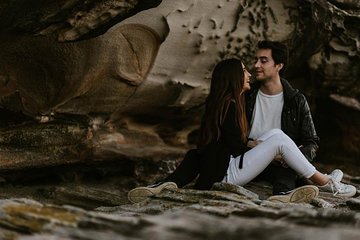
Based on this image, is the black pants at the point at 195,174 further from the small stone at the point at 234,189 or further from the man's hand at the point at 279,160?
the small stone at the point at 234,189

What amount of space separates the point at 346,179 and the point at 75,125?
107 inches

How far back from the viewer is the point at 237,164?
5.06 meters

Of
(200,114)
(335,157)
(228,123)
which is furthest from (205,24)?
(335,157)

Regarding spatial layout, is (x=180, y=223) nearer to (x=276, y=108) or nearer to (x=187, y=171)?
(x=187, y=171)

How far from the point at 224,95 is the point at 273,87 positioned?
1.99 ft

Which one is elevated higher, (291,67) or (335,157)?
(291,67)

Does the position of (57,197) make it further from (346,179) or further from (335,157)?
(335,157)

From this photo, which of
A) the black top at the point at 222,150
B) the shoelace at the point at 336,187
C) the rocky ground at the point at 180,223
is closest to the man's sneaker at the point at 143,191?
the black top at the point at 222,150

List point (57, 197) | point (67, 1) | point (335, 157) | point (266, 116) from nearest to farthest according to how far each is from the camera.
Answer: point (67, 1) < point (266, 116) < point (57, 197) < point (335, 157)

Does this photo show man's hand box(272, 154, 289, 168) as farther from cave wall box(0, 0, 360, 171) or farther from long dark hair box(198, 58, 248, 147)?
cave wall box(0, 0, 360, 171)

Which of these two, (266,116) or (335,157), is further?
(335,157)

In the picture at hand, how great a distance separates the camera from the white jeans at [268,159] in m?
4.90

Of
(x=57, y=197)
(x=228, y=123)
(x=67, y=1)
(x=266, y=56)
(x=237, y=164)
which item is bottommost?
(x=57, y=197)

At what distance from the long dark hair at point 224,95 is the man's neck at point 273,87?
466mm
